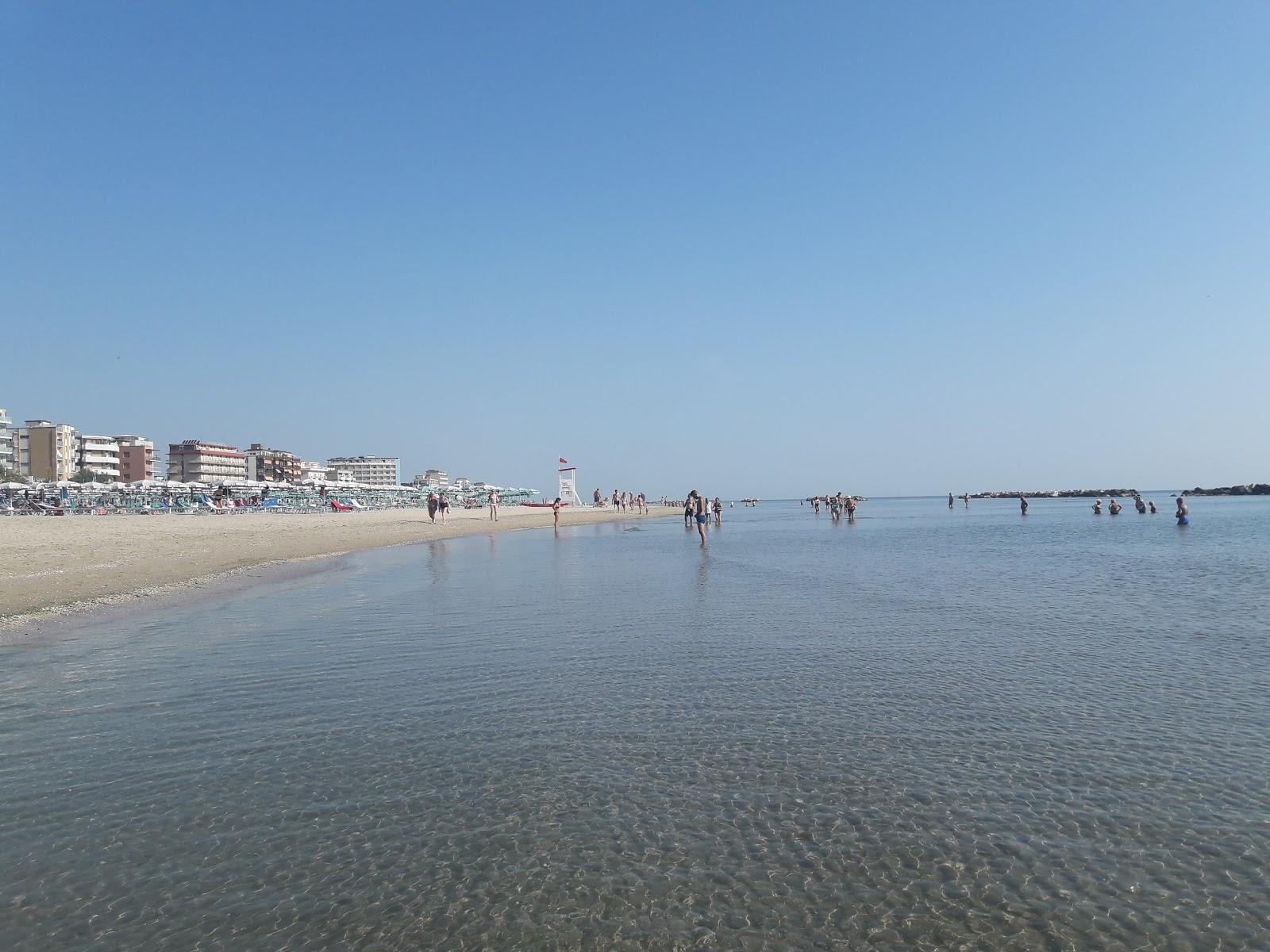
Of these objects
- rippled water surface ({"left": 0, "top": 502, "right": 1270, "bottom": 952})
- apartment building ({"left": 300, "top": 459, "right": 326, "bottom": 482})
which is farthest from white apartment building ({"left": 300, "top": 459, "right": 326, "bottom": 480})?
rippled water surface ({"left": 0, "top": 502, "right": 1270, "bottom": 952})

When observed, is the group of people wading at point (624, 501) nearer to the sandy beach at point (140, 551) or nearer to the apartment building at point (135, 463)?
the sandy beach at point (140, 551)

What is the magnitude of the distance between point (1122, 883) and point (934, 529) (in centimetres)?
5092

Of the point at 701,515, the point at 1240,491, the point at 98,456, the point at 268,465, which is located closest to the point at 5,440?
the point at 98,456

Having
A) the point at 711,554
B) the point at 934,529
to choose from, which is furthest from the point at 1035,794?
the point at 934,529

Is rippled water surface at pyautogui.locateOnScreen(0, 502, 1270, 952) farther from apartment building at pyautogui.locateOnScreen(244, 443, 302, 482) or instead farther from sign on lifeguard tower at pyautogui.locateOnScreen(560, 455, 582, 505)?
apartment building at pyautogui.locateOnScreen(244, 443, 302, 482)

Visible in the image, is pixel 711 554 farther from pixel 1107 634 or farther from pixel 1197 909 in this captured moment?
pixel 1197 909

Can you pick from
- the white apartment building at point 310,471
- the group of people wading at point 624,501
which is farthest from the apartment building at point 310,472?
the group of people wading at point 624,501

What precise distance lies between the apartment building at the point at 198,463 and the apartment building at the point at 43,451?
21421 mm

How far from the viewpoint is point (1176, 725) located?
7.36 m

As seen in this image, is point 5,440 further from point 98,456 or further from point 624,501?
point 624,501

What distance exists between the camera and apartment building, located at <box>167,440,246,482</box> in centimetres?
14312

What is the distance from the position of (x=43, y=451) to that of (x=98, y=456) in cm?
843

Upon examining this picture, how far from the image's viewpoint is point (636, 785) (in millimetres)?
5980

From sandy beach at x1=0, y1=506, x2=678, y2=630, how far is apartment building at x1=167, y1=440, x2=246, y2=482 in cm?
10673
